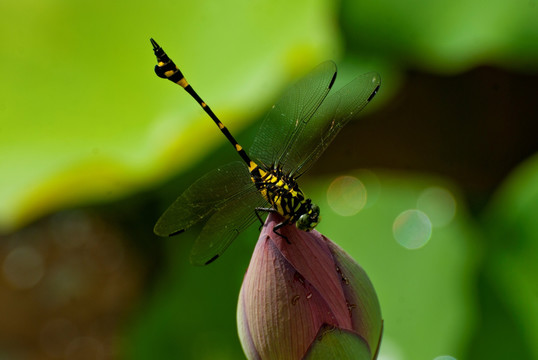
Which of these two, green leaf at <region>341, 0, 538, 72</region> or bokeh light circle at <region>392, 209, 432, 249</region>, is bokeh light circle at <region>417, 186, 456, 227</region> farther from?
green leaf at <region>341, 0, 538, 72</region>

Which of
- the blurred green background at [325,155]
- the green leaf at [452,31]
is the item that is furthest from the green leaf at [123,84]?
the green leaf at [452,31]

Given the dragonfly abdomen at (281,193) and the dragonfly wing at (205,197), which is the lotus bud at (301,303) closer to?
the dragonfly abdomen at (281,193)

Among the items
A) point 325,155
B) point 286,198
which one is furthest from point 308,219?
point 325,155

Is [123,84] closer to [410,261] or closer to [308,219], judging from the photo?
[410,261]

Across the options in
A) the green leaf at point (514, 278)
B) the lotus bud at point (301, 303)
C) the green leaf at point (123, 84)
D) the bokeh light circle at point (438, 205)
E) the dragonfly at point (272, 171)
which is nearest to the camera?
the lotus bud at point (301, 303)

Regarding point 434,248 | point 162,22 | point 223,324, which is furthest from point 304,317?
point 162,22

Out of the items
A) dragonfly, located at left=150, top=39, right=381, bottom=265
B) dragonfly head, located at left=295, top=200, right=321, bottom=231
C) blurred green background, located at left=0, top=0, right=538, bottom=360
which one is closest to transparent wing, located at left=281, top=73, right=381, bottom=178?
dragonfly, located at left=150, top=39, right=381, bottom=265
